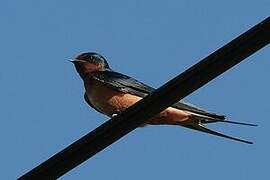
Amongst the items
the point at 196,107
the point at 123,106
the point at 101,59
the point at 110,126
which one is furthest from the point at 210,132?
the point at 110,126

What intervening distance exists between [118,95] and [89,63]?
107 centimetres

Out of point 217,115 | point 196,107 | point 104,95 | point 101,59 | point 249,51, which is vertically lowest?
point 249,51

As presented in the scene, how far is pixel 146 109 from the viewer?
12.0ft

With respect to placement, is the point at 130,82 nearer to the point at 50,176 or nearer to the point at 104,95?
the point at 104,95

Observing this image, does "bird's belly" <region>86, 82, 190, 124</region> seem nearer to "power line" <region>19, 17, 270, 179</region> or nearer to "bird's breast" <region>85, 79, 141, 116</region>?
"bird's breast" <region>85, 79, 141, 116</region>

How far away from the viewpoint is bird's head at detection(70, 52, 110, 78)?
29.0 ft

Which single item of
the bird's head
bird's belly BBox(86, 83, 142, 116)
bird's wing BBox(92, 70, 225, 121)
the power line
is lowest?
the power line

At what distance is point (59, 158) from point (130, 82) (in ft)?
15.6

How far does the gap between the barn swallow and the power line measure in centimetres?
308

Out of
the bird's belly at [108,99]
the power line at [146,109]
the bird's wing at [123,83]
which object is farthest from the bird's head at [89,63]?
the power line at [146,109]

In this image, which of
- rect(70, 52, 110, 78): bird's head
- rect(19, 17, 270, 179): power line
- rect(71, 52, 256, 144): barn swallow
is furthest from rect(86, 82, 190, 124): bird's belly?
rect(19, 17, 270, 179): power line

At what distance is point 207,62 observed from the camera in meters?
3.46

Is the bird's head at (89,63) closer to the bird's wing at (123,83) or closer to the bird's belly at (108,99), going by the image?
the bird's wing at (123,83)

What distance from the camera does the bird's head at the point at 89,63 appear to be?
29.0 feet
